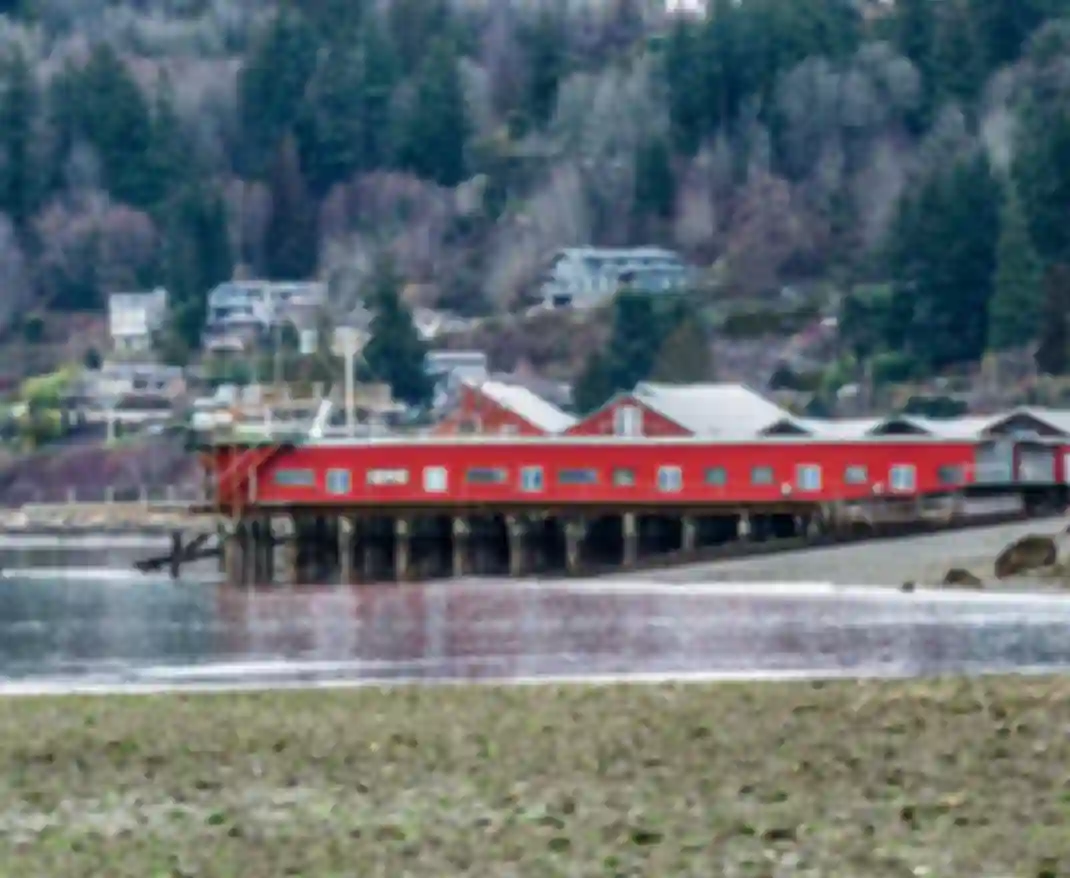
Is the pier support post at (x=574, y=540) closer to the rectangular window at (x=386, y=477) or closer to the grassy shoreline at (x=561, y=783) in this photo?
the rectangular window at (x=386, y=477)

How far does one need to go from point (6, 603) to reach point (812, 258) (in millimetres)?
98035

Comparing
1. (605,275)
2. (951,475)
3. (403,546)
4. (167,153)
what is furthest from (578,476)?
(167,153)

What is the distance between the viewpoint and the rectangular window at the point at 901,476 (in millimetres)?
80188

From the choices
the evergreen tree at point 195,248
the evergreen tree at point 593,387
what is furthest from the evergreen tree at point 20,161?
the evergreen tree at point 593,387

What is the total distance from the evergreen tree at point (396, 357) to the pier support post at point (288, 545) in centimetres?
5743

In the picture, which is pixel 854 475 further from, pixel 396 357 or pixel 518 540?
pixel 396 357

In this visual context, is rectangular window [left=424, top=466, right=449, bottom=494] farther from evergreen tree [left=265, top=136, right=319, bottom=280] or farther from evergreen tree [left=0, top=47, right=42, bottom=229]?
evergreen tree [left=0, top=47, right=42, bottom=229]

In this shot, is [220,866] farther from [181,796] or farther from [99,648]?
[99,648]

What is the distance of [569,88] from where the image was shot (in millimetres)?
199375

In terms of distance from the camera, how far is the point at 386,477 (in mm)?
81062

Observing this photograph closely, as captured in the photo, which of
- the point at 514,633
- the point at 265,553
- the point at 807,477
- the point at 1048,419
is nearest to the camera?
the point at 514,633

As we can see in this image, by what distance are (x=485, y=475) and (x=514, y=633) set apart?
2921cm

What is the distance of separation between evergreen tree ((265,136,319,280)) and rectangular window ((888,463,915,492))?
114 m

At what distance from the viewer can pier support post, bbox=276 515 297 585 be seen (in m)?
81.0
